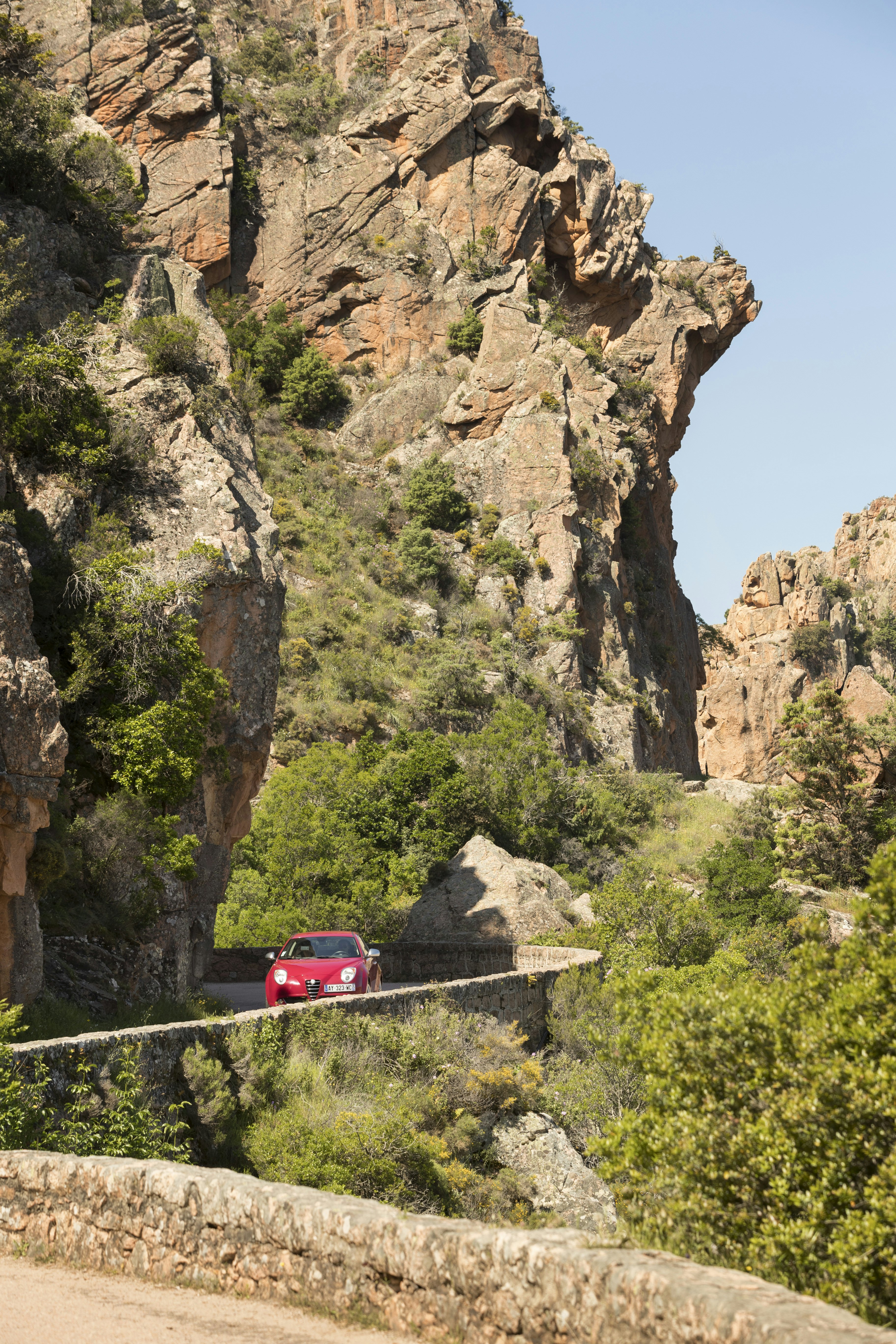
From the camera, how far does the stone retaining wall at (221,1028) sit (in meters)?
9.85

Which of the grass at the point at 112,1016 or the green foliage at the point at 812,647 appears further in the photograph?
the green foliage at the point at 812,647

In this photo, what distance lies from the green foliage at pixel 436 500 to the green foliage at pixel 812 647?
33.8m

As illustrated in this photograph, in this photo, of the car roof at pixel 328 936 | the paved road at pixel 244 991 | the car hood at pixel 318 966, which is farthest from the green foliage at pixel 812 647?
the car hood at pixel 318 966

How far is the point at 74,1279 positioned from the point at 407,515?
46211 mm

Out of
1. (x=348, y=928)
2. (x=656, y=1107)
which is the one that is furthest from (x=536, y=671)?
(x=656, y=1107)

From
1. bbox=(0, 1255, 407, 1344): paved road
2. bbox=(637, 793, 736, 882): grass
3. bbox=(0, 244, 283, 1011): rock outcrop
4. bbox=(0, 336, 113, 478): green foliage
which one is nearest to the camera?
bbox=(0, 1255, 407, 1344): paved road

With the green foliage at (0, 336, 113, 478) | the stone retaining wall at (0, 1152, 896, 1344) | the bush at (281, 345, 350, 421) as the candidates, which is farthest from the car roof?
the bush at (281, 345, 350, 421)

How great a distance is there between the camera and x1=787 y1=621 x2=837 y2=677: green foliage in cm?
7494

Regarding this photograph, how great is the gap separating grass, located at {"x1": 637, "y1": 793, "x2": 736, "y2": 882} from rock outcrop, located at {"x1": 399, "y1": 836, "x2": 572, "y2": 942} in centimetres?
758

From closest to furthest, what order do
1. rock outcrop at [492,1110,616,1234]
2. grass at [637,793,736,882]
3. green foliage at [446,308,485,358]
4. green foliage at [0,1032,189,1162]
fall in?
green foliage at [0,1032,189,1162]
rock outcrop at [492,1110,616,1234]
grass at [637,793,736,882]
green foliage at [446,308,485,358]

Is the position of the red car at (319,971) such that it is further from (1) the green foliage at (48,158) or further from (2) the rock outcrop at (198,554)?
(1) the green foliage at (48,158)

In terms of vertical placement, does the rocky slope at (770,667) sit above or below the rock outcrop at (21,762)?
above

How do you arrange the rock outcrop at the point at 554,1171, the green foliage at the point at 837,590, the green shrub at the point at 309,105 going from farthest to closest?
1. the green foliage at the point at 837,590
2. the green shrub at the point at 309,105
3. the rock outcrop at the point at 554,1171

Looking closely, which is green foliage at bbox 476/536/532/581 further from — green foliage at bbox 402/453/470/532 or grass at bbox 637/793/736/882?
grass at bbox 637/793/736/882
